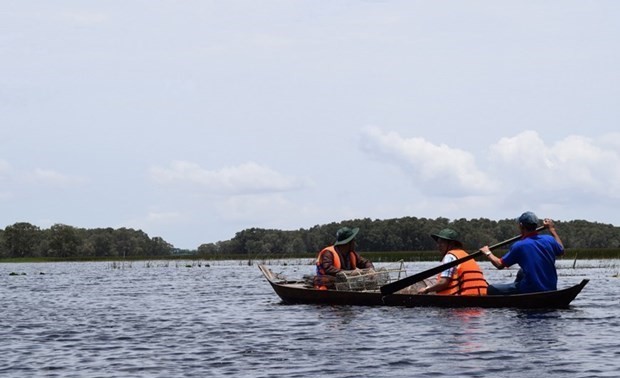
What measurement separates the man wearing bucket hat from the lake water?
63cm

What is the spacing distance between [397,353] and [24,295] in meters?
22.4

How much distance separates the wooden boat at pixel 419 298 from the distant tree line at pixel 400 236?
428 feet

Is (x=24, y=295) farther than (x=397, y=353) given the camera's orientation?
Yes

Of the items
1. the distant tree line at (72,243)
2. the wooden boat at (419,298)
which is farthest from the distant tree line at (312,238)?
the wooden boat at (419,298)

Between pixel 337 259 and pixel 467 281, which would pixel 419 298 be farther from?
pixel 337 259

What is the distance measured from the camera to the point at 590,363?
12.9m

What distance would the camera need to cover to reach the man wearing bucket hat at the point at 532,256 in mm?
19047

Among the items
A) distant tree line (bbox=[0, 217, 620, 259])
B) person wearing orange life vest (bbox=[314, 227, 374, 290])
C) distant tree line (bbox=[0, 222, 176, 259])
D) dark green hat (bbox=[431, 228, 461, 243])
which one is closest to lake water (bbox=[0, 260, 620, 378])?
person wearing orange life vest (bbox=[314, 227, 374, 290])

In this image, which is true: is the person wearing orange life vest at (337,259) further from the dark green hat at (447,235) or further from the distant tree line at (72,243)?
the distant tree line at (72,243)

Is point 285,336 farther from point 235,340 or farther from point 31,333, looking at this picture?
point 31,333

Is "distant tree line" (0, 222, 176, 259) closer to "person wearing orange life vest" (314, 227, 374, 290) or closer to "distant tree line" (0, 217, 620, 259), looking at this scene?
"distant tree line" (0, 217, 620, 259)

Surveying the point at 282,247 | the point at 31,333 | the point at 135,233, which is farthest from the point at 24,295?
the point at 135,233

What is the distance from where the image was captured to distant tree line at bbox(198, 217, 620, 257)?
15875cm

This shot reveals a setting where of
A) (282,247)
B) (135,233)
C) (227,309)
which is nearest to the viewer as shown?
(227,309)
